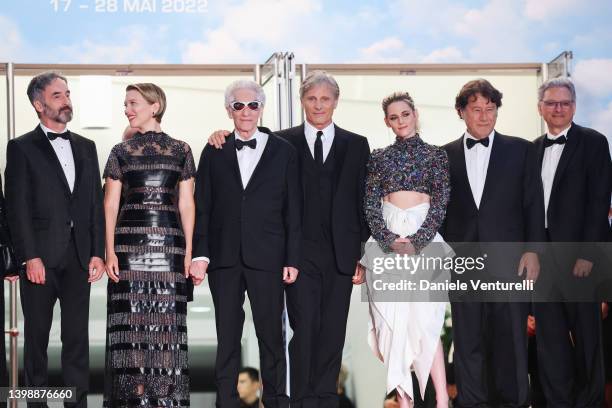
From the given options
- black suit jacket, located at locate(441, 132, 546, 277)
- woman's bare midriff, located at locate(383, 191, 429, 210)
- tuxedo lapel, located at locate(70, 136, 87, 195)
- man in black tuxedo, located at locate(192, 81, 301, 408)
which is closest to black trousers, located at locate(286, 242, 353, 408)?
man in black tuxedo, located at locate(192, 81, 301, 408)

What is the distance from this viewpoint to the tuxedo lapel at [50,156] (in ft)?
17.9

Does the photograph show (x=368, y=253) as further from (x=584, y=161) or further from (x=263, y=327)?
(x=584, y=161)

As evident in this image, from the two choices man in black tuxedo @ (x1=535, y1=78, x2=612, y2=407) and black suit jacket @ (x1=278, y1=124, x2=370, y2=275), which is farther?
man in black tuxedo @ (x1=535, y1=78, x2=612, y2=407)

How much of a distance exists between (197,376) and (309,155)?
5.51 feet

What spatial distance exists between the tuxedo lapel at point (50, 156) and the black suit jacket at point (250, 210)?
702 mm

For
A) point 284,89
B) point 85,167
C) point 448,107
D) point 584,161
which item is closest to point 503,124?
point 448,107

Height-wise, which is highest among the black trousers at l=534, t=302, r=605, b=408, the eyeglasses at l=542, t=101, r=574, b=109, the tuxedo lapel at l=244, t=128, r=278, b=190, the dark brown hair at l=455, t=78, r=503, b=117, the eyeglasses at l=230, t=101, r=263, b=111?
the dark brown hair at l=455, t=78, r=503, b=117

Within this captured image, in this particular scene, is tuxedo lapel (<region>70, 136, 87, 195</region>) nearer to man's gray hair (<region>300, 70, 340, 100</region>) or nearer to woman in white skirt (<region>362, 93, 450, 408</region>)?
man's gray hair (<region>300, 70, 340, 100</region>)

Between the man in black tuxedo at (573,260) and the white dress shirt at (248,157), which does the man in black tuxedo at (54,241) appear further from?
the man in black tuxedo at (573,260)

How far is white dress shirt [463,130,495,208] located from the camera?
565 centimetres

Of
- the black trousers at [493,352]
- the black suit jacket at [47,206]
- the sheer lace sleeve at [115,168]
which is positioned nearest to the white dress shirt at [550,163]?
the black trousers at [493,352]

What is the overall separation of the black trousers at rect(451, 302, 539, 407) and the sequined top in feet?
1.66

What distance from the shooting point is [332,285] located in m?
5.53

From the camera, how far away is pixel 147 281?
5.32 m
